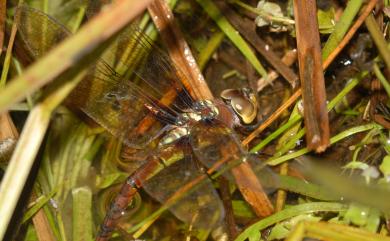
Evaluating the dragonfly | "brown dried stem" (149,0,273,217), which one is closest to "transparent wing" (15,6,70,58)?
the dragonfly

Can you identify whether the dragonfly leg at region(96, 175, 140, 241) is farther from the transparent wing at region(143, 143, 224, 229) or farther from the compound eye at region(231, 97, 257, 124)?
the compound eye at region(231, 97, 257, 124)

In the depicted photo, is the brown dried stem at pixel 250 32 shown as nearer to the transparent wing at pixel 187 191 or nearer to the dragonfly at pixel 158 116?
the dragonfly at pixel 158 116

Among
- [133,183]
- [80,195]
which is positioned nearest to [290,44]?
[133,183]

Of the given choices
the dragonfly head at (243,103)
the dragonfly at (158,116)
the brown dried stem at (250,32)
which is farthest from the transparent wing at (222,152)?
the brown dried stem at (250,32)

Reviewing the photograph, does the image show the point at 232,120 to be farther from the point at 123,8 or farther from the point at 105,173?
the point at 123,8

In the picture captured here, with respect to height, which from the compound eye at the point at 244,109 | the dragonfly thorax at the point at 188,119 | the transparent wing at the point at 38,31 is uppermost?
the transparent wing at the point at 38,31

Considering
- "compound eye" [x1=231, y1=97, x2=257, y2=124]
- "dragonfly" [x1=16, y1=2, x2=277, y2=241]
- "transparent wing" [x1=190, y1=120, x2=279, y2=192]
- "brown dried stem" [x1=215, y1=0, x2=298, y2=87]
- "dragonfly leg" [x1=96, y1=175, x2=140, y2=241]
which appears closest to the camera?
"transparent wing" [x1=190, y1=120, x2=279, y2=192]
